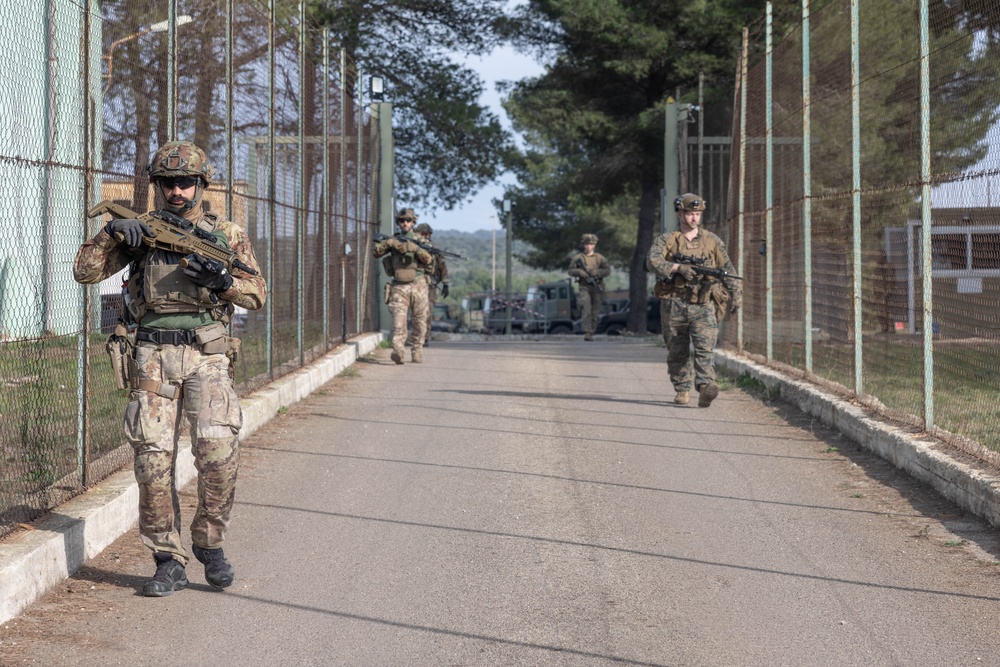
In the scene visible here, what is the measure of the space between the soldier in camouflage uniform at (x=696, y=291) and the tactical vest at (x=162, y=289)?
639 centimetres

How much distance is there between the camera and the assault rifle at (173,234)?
17.8 ft

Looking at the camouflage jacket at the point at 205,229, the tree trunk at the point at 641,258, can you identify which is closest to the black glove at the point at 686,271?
the camouflage jacket at the point at 205,229

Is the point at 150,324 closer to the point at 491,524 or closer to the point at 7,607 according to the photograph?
the point at 7,607

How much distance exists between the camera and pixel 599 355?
733 inches

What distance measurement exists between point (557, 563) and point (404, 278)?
10499 millimetres

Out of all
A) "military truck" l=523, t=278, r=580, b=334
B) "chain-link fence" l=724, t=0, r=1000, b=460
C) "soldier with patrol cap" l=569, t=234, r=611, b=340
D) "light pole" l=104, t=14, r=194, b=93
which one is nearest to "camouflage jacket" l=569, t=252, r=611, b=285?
"soldier with patrol cap" l=569, t=234, r=611, b=340

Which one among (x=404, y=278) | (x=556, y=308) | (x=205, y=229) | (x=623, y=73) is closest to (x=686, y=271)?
(x=404, y=278)

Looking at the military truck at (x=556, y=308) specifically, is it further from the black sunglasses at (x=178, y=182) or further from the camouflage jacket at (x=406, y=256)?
the black sunglasses at (x=178, y=182)

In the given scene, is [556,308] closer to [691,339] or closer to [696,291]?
[691,339]

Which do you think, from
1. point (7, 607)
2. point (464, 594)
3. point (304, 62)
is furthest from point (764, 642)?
point (304, 62)

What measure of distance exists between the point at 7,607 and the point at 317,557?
1.54 metres

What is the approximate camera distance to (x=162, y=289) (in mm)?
5566

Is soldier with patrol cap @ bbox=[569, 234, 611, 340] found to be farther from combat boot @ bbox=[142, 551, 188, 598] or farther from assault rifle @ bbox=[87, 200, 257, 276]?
combat boot @ bbox=[142, 551, 188, 598]

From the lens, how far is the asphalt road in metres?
4.79
